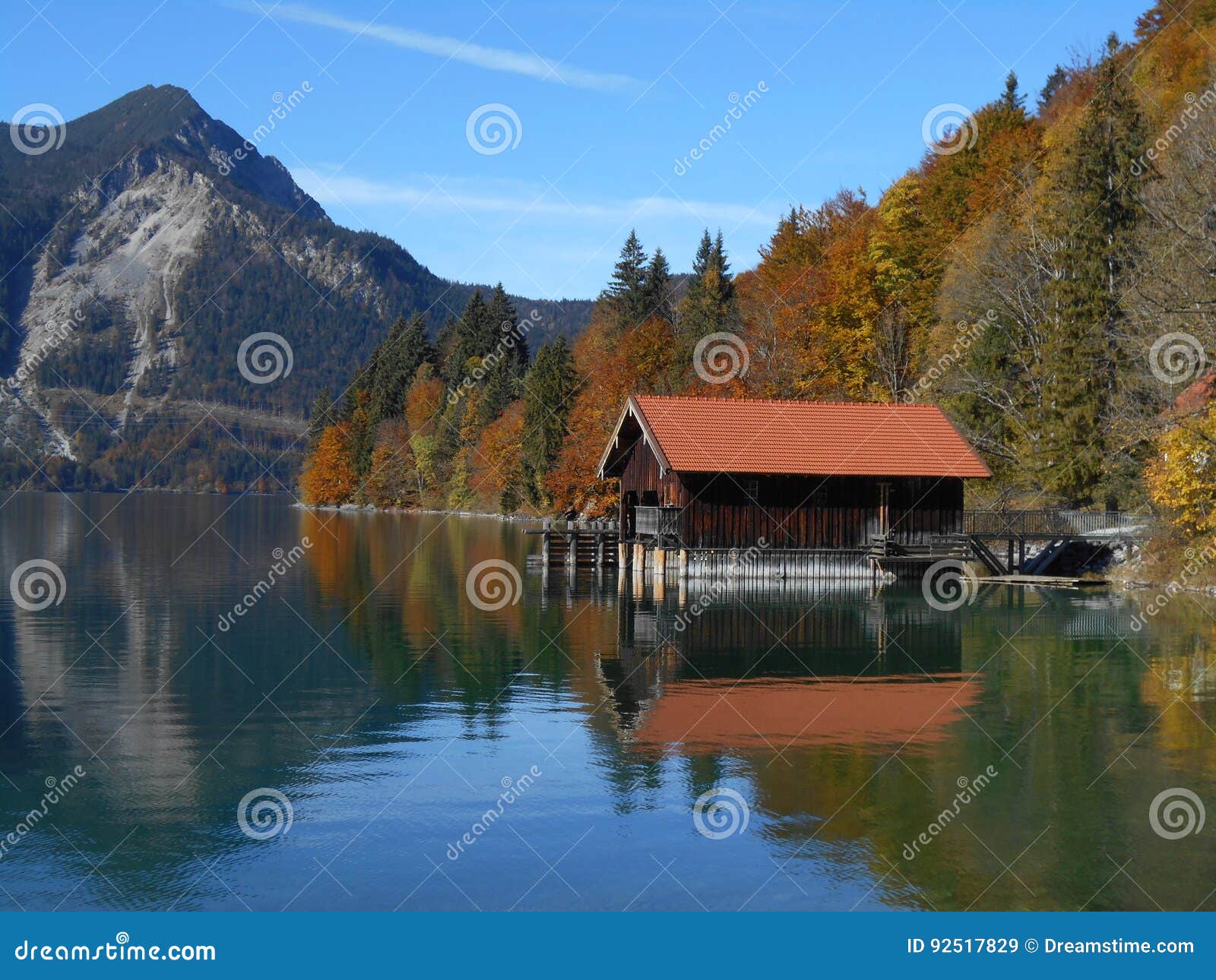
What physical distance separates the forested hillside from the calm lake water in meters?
11.0

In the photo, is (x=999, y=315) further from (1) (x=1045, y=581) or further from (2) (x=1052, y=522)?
(1) (x=1045, y=581)

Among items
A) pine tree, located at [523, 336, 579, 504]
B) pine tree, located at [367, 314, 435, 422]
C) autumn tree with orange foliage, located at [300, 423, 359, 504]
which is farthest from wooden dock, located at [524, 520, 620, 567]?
autumn tree with orange foliage, located at [300, 423, 359, 504]

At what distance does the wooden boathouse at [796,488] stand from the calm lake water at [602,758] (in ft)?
28.5

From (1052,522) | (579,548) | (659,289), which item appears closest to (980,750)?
(1052,522)

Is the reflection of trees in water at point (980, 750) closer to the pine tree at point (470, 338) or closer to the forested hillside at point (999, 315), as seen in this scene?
the forested hillside at point (999, 315)

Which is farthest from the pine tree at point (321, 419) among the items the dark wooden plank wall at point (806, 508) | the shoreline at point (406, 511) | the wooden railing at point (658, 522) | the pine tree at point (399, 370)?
the dark wooden plank wall at point (806, 508)

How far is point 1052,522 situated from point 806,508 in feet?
34.6

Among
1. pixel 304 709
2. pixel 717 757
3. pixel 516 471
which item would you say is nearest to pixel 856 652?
pixel 717 757

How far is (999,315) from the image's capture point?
54.3m

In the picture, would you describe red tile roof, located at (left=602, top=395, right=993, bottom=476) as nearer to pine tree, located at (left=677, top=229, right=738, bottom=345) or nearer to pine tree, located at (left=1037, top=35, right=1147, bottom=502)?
pine tree, located at (left=1037, top=35, right=1147, bottom=502)

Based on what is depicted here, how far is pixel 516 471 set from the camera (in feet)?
298

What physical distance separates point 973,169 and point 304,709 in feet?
193

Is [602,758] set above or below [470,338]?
below

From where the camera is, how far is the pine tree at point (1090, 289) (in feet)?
157
